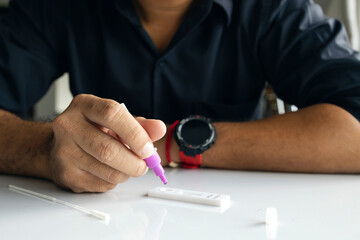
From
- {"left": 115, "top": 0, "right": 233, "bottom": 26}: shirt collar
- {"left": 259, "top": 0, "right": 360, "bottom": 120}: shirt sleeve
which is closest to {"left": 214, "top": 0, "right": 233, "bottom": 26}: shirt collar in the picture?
{"left": 115, "top": 0, "right": 233, "bottom": 26}: shirt collar

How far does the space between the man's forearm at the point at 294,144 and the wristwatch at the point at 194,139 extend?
15 millimetres

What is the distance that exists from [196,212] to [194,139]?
0.33 m

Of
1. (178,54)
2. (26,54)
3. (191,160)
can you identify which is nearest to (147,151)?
(191,160)

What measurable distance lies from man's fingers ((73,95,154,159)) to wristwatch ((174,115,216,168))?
0.29 meters

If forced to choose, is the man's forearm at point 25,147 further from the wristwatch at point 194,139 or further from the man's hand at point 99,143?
the wristwatch at point 194,139

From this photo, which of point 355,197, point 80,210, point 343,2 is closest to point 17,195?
point 80,210

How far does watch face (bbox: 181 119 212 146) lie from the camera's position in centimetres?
81

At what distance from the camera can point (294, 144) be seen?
0.77 meters

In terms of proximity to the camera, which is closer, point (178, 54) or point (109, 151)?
point (109, 151)

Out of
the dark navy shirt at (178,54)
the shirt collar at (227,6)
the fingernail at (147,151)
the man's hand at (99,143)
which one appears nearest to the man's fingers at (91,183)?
the man's hand at (99,143)

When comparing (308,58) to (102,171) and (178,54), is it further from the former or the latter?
(102,171)

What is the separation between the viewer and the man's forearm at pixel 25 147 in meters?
0.71

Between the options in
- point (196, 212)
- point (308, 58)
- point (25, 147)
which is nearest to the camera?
point (196, 212)

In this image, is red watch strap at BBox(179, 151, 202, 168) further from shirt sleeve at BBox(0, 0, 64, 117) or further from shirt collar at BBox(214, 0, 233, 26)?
shirt sleeve at BBox(0, 0, 64, 117)
